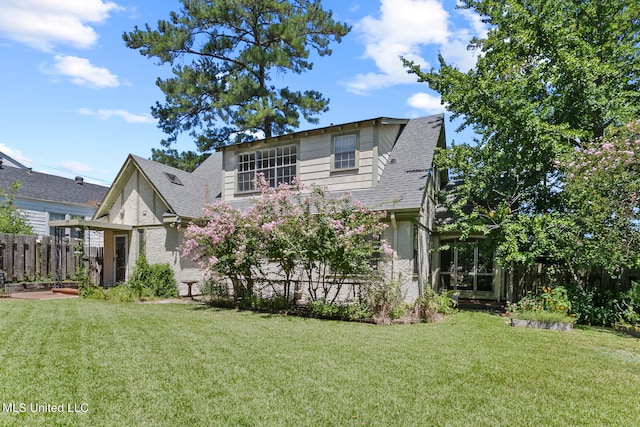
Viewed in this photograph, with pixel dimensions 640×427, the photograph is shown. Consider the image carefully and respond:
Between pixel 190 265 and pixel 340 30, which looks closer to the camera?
pixel 190 265

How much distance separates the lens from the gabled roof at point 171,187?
14375 mm

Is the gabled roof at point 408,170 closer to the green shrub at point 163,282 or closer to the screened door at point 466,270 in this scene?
the screened door at point 466,270

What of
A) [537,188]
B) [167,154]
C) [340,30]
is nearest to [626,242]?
[537,188]

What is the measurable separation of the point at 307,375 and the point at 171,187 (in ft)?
40.2

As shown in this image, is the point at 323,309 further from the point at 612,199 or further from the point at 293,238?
the point at 612,199

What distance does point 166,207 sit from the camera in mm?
14219

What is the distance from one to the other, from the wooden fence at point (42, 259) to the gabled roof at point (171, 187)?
1.99m

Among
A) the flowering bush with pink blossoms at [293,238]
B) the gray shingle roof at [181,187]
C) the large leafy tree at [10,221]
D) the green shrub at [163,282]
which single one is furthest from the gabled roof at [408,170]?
the large leafy tree at [10,221]

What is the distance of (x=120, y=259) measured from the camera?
16062 mm

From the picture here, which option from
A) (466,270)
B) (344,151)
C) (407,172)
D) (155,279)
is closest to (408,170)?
(407,172)

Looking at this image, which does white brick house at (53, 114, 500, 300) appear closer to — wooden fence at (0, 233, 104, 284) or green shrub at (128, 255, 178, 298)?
Result: green shrub at (128, 255, 178, 298)

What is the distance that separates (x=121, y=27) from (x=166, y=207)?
13.7 meters

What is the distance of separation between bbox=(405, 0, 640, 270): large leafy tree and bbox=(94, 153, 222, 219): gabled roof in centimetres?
970

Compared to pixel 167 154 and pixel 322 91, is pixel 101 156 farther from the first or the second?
pixel 322 91
